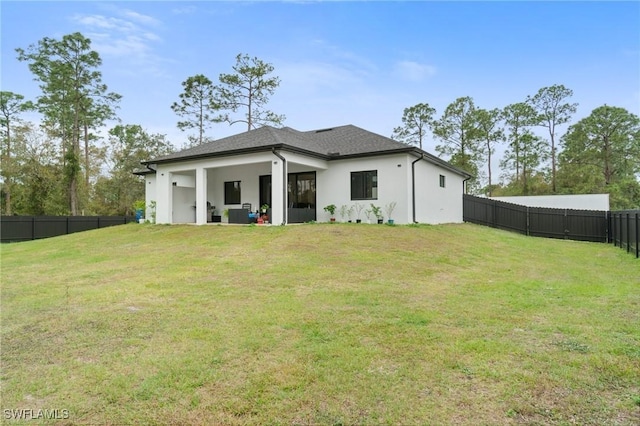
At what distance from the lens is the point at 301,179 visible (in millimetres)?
16141

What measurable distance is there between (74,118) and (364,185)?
24673mm

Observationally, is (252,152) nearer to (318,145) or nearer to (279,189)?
(279,189)

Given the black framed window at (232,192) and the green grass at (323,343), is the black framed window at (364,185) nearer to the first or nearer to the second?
the black framed window at (232,192)

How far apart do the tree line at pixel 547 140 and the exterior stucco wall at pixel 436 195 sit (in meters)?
12.0

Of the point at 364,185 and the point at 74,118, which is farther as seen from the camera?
the point at 74,118

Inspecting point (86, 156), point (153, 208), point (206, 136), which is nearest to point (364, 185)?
point (153, 208)

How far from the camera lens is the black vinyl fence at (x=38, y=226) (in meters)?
18.7

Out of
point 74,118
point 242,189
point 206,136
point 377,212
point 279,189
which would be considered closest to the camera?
point 279,189

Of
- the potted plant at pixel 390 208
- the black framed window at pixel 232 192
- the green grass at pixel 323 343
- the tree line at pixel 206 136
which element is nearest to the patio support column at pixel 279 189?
the potted plant at pixel 390 208

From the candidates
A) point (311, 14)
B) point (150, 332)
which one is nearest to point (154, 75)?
point (311, 14)

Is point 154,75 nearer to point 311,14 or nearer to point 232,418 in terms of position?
point 311,14

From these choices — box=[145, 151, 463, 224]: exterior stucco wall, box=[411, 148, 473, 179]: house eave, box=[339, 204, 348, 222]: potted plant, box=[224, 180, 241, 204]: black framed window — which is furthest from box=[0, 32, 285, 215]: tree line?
box=[339, 204, 348, 222]: potted plant

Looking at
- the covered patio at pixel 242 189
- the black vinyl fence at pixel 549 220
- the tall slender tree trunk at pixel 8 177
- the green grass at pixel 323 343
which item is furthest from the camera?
the tall slender tree trunk at pixel 8 177

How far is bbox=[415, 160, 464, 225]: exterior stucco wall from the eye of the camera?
14930 millimetres
